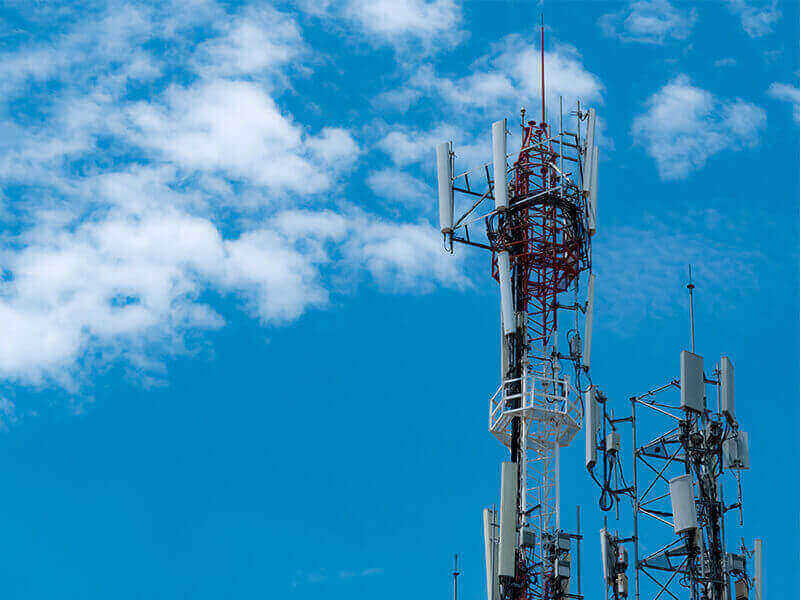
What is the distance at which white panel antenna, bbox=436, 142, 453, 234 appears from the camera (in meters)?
76.5

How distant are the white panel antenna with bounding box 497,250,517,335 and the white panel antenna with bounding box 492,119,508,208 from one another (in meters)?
2.93

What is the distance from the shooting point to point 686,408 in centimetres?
6391

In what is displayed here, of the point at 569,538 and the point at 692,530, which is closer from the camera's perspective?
the point at 692,530

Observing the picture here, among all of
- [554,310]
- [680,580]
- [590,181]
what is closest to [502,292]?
[554,310]

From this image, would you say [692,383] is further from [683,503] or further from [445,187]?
[445,187]

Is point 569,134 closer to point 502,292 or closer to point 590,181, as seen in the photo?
point 590,181

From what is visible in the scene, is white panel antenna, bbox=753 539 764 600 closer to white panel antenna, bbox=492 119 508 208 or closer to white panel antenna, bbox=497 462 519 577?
white panel antenna, bbox=497 462 519 577

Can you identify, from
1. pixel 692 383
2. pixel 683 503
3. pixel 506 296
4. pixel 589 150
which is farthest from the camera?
pixel 589 150

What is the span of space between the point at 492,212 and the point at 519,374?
9.49 metres

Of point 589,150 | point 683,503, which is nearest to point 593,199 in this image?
point 589,150

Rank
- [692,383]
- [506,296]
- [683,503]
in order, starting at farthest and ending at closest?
[506,296] < [692,383] < [683,503]

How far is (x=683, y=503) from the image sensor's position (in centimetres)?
6238

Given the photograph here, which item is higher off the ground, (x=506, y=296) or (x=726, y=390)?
(x=506, y=296)

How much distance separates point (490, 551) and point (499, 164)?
2113 cm
